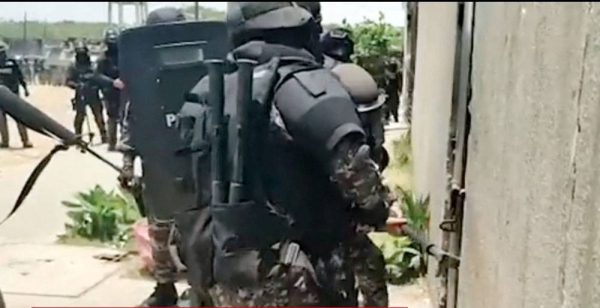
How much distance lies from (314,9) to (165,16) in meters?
0.11

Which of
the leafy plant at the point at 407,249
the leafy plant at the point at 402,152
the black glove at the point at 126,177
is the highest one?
the leafy plant at the point at 402,152

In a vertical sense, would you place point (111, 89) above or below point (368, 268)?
above

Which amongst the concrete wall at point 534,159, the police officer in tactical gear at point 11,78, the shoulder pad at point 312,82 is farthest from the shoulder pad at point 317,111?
the police officer in tactical gear at point 11,78

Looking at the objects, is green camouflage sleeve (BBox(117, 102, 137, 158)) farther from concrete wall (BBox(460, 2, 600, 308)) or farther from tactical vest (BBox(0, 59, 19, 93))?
concrete wall (BBox(460, 2, 600, 308))

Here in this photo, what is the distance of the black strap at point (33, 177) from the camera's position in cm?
67

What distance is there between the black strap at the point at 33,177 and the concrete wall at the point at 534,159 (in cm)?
30

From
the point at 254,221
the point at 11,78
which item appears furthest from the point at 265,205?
the point at 11,78

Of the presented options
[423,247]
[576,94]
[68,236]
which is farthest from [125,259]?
[576,94]

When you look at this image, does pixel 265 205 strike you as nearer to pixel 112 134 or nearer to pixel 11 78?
pixel 112 134

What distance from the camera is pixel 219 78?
1.99 feet

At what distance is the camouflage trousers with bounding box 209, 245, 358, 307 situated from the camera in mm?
635

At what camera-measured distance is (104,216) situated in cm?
65

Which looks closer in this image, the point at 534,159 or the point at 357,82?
the point at 357,82

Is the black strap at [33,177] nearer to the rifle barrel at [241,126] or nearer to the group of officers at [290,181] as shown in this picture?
the group of officers at [290,181]
